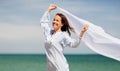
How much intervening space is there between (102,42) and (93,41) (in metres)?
0.15

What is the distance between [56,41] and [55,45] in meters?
0.06

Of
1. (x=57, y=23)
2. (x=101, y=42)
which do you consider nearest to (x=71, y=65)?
(x=101, y=42)

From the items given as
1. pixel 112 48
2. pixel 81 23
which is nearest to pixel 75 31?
pixel 81 23

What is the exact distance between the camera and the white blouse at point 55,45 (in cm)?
842

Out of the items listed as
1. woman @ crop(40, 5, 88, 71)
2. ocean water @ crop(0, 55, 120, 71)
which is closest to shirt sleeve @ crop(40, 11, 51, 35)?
woman @ crop(40, 5, 88, 71)

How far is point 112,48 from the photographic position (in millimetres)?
8648

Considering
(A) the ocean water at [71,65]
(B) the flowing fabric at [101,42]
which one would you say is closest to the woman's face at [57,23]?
(B) the flowing fabric at [101,42]

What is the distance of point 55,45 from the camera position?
27.7 ft

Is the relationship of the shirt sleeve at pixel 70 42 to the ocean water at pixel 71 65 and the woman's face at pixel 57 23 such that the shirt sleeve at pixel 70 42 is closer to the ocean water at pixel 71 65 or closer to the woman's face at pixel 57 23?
the woman's face at pixel 57 23

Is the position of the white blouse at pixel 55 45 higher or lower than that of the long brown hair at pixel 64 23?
lower

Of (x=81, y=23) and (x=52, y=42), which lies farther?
(x=81, y=23)

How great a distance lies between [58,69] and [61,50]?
29cm

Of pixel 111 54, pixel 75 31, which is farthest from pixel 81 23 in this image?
pixel 111 54

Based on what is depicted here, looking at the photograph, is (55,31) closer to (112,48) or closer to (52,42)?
(52,42)
